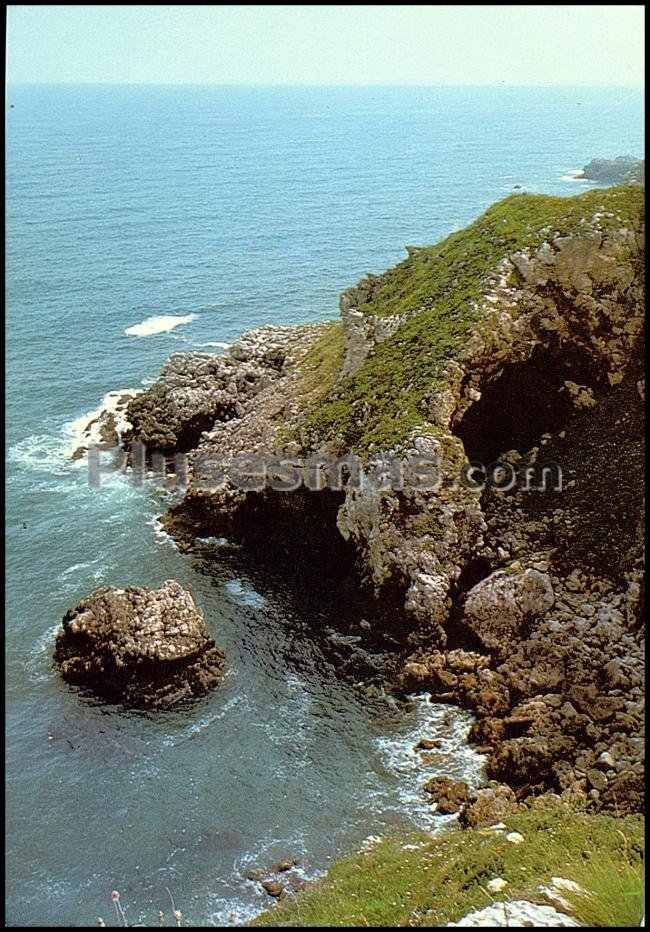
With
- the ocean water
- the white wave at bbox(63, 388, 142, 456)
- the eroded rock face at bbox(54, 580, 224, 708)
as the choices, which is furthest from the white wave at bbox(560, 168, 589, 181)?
the eroded rock face at bbox(54, 580, 224, 708)

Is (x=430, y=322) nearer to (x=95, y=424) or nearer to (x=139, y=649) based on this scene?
(x=139, y=649)

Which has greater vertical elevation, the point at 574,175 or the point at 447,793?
the point at 574,175

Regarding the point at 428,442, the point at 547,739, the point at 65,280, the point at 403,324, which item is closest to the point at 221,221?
the point at 65,280

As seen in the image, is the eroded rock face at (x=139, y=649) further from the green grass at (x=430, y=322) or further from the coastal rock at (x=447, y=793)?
the green grass at (x=430, y=322)

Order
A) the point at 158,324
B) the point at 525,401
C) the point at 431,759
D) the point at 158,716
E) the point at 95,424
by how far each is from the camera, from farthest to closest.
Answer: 1. the point at 158,324
2. the point at 95,424
3. the point at 525,401
4. the point at 158,716
5. the point at 431,759

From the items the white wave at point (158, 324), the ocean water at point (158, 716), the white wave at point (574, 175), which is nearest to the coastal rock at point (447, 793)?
the ocean water at point (158, 716)

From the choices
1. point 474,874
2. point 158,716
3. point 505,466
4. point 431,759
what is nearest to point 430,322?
point 505,466

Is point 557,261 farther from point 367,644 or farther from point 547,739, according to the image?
point 547,739
